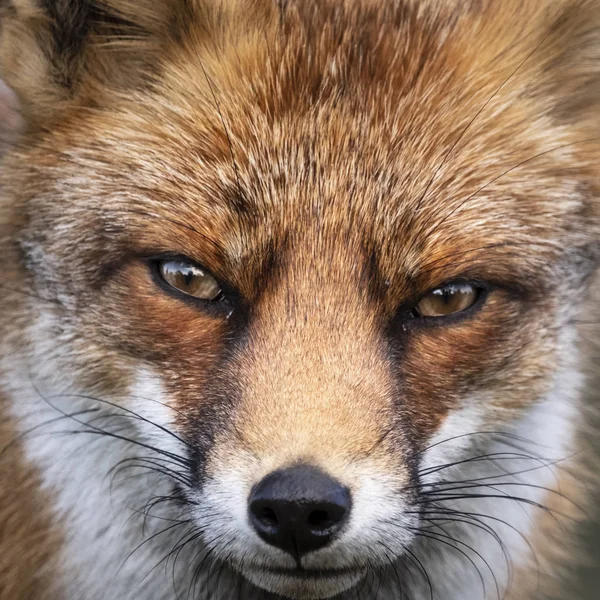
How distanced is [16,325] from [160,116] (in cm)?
63

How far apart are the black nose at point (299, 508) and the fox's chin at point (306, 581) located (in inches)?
4.7

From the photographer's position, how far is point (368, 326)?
5.95ft

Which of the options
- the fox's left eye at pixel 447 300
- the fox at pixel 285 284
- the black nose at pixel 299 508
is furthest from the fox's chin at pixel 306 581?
the fox's left eye at pixel 447 300

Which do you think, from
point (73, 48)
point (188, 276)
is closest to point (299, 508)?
point (188, 276)

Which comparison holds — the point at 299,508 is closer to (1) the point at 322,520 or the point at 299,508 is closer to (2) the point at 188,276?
(1) the point at 322,520

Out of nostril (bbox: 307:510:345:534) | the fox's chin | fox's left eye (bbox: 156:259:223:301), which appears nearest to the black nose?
nostril (bbox: 307:510:345:534)

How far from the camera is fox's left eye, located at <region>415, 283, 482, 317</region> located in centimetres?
189

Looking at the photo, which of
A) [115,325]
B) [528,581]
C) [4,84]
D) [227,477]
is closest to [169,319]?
[115,325]

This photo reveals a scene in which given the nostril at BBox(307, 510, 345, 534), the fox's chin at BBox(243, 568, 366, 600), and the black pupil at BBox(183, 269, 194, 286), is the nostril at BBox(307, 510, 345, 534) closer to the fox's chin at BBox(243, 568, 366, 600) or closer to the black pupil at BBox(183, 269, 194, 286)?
the fox's chin at BBox(243, 568, 366, 600)

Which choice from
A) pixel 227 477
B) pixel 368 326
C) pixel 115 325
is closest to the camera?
pixel 227 477

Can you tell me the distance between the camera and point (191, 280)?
1894 mm

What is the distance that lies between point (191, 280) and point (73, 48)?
2.25ft

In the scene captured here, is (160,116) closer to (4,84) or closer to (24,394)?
(4,84)

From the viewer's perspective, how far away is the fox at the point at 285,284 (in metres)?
1.76
